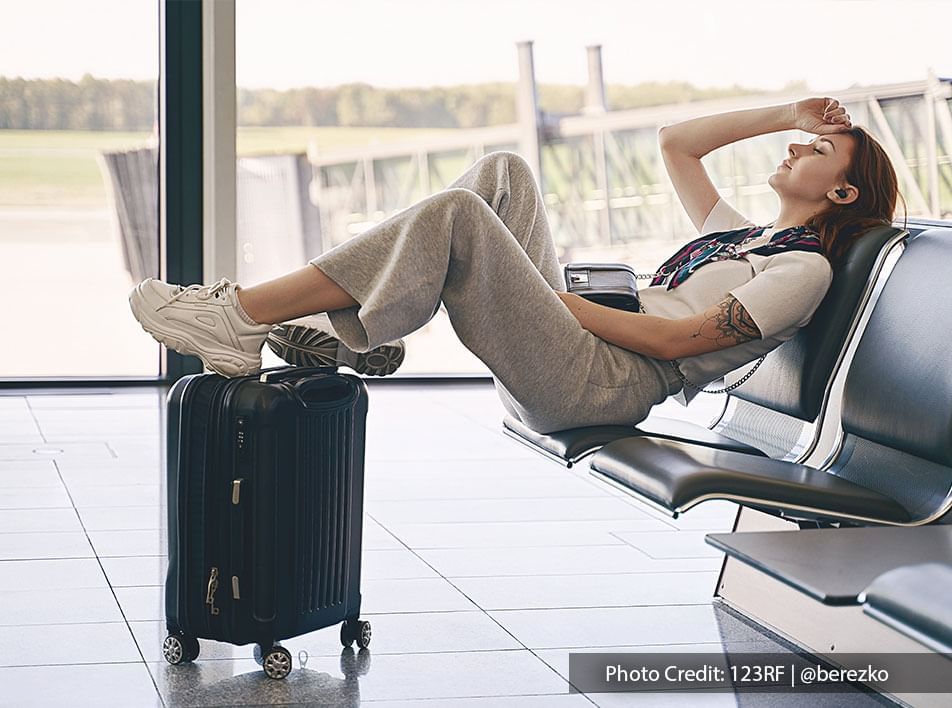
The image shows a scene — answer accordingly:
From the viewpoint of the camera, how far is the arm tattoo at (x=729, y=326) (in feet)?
8.11

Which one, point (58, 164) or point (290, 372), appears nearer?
point (290, 372)

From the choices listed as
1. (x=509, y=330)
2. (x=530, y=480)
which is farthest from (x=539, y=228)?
(x=530, y=480)

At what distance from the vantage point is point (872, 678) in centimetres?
235

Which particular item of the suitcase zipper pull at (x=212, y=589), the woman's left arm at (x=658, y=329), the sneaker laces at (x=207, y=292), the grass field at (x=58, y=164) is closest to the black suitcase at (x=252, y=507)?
the suitcase zipper pull at (x=212, y=589)

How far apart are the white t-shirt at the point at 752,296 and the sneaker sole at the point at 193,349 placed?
862 mm

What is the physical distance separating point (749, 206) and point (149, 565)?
4238 millimetres

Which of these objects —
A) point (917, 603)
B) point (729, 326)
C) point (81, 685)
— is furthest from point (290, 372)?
point (917, 603)

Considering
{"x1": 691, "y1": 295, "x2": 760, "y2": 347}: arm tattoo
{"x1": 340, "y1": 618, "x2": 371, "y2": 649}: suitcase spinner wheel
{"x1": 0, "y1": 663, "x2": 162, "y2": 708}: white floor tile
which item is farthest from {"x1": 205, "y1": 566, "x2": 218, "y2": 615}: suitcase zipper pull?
{"x1": 691, "y1": 295, "x2": 760, "y2": 347}: arm tattoo

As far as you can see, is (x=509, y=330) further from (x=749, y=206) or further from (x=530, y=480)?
(x=749, y=206)

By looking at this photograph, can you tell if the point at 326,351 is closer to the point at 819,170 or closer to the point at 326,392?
the point at 326,392

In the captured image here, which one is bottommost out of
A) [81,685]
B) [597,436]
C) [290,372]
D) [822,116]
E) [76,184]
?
[81,685]

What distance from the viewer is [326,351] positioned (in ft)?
7.90

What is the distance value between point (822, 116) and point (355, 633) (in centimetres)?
138

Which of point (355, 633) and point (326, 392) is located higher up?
point (326, 392)
